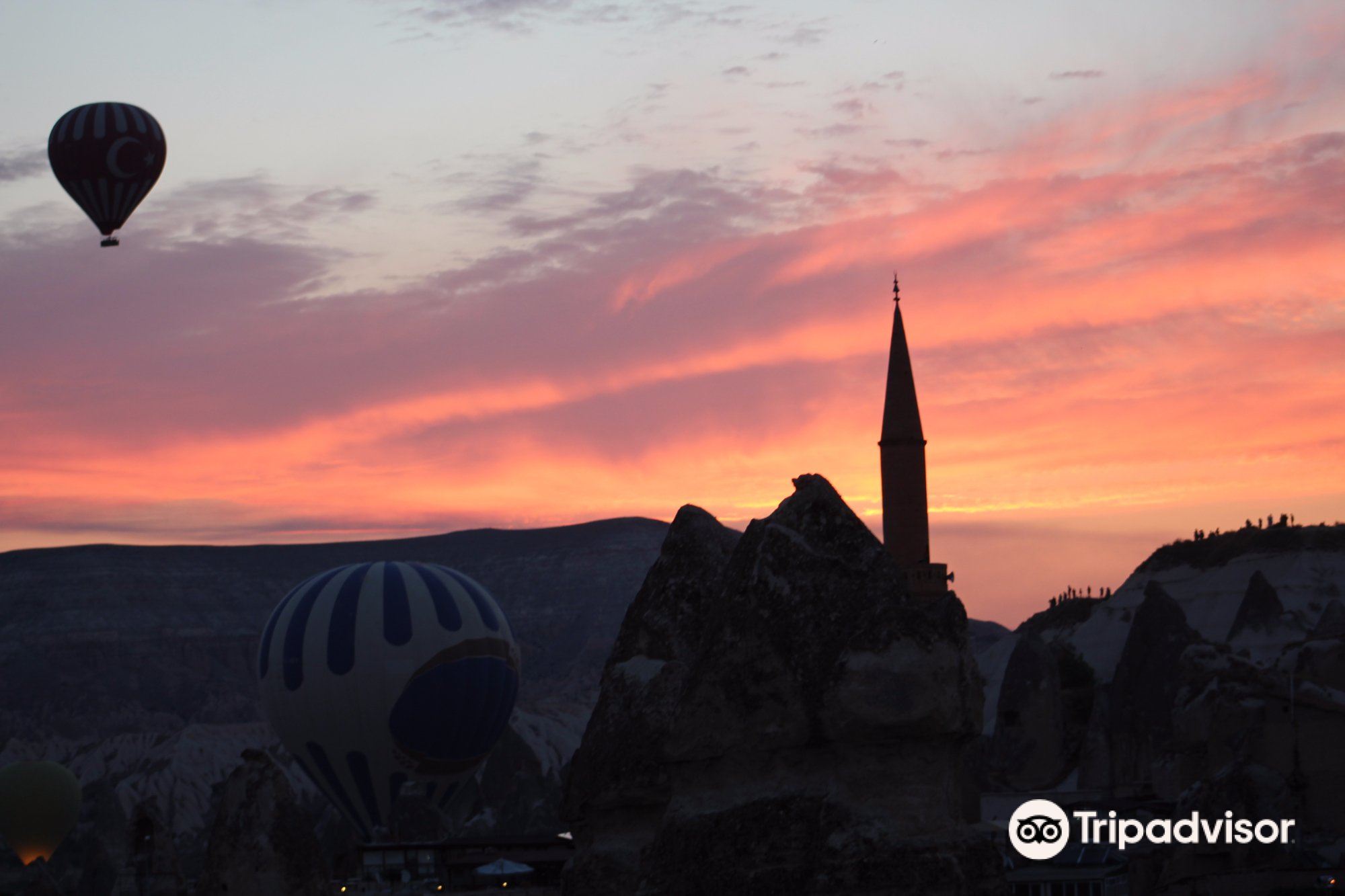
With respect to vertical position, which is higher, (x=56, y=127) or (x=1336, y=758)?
(x=56, y=127)

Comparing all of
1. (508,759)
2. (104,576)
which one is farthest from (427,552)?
(508,759)

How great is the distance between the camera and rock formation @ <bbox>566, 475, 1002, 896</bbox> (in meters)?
5.77

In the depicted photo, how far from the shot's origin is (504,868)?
38531mm

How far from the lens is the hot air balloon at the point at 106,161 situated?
134 ft

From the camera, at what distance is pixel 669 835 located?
6184 mm

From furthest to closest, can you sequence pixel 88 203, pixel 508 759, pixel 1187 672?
pixel 508 759
pixel 88 203
pixel 1187 672

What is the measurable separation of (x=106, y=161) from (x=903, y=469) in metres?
39.0

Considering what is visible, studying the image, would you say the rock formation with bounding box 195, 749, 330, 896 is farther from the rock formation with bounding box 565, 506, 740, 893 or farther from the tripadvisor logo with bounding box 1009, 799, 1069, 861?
the tripadvisor logo with bounding box 1009, 799, 1069, 861

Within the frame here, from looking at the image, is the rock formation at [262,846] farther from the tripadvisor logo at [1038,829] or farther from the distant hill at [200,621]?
the distant hill at [200,621]

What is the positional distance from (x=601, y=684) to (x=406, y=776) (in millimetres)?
39084

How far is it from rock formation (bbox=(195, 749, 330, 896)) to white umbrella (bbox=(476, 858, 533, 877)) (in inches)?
935

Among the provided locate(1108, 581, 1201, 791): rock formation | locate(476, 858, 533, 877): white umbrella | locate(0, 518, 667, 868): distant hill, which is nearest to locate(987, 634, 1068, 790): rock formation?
locate(1108, 581, 1201, 791): rock formation

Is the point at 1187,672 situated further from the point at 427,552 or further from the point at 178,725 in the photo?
the point at 427,552

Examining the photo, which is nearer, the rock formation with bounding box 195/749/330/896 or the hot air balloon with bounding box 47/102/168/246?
the rock formation with bounding box 195/749/330/896
